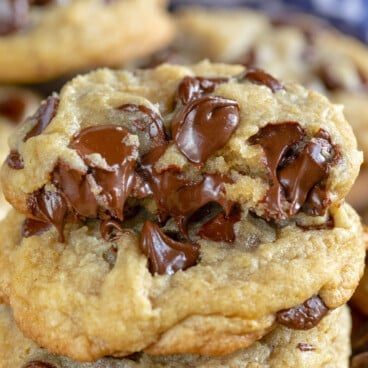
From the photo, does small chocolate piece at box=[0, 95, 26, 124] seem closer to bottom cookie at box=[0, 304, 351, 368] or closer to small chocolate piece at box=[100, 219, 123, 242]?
bottom cookie at box=[0, 304, 351, 368]

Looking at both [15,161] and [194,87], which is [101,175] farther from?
[194,87]

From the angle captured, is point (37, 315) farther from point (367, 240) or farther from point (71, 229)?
point (367, 240)

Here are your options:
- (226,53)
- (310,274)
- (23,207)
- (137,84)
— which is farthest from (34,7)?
(310,274)

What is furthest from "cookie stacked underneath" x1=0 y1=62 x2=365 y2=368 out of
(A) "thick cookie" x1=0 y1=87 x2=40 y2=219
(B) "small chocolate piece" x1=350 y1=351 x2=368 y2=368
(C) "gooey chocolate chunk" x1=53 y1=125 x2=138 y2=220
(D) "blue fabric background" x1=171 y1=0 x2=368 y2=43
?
(D) "blue fabric background" x1=171 y1=0 x2=368 y2=43

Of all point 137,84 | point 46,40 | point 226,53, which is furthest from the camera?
point 226,53

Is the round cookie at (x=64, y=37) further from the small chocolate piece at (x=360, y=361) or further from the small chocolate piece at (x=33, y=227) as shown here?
the small chocolate piece at (x=360, y=361)

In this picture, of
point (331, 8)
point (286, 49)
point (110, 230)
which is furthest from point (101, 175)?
point (331, 8)
